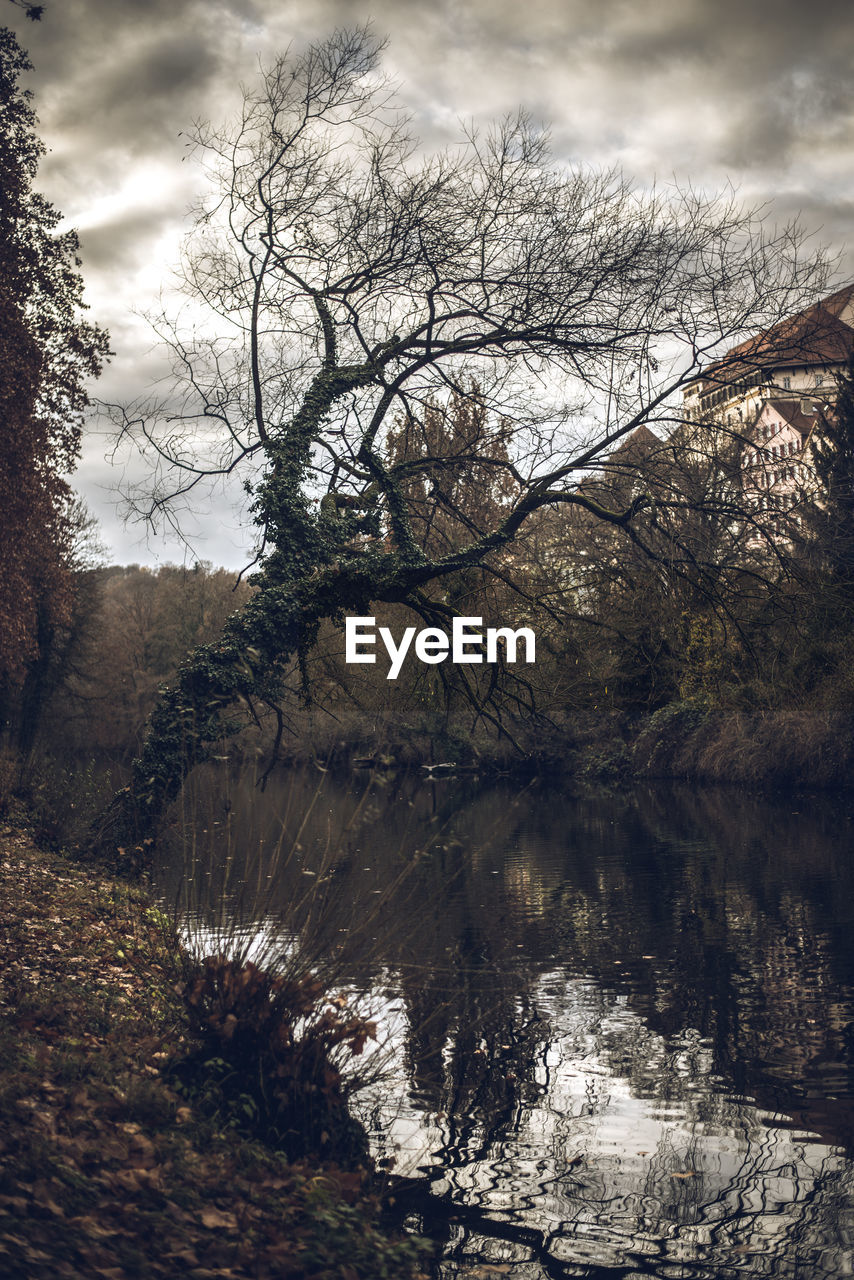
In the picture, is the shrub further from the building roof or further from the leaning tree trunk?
the building roof

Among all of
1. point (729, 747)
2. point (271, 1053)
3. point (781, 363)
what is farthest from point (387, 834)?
point (271, 1053)

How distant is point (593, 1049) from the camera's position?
9.52 m

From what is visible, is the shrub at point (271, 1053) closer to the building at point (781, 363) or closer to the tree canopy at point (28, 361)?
the building at point (781, 363)

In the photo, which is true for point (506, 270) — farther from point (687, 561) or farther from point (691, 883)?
point (691, 883)

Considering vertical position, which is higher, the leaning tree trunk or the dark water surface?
the leaning tree trunk

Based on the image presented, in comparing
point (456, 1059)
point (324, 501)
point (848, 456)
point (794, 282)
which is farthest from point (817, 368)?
point (848, 456)

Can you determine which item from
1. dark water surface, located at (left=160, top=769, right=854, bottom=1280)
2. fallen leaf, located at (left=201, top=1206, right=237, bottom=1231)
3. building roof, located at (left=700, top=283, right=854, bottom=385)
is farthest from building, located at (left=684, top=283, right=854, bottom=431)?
fallen leaf, located at (left=201, top=1206, right=237, bottom=1231)

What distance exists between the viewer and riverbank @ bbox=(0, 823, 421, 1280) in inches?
175

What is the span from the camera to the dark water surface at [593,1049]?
19.6 feet

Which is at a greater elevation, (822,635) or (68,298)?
(68,298)

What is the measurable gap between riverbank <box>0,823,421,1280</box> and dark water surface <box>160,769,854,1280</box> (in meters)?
0.73

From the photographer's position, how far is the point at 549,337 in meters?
13.2

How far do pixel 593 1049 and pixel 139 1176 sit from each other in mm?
5383

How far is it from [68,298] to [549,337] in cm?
1543
